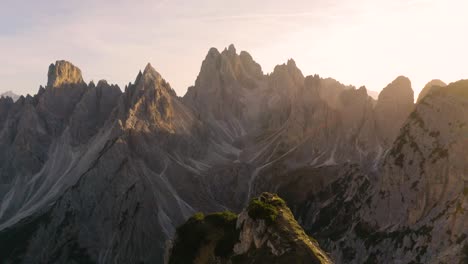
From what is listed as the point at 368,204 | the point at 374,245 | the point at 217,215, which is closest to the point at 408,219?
the point at 374,245

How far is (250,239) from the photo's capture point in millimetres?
66250

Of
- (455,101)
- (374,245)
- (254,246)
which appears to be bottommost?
(374,245)

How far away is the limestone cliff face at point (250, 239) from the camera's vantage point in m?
60.1

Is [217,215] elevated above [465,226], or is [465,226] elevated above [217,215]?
[217,215]

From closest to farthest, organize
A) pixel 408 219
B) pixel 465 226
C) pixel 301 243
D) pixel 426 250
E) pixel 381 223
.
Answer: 1. pixel 301 243
2. pixel 465 226
3. pixel 426 250
4. pixel 408 219
5. pixel 381 223

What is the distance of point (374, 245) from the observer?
151 m

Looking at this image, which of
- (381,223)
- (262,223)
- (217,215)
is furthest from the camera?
(381,223)

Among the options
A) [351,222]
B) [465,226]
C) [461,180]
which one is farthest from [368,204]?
[465,226]

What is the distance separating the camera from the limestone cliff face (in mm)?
60125

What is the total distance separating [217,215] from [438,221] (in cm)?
7301

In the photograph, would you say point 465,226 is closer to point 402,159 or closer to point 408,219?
point 408,219

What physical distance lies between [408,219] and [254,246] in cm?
9461

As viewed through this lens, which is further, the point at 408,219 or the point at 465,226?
the point at 408,219

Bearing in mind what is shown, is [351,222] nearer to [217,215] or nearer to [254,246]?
[217,215]
